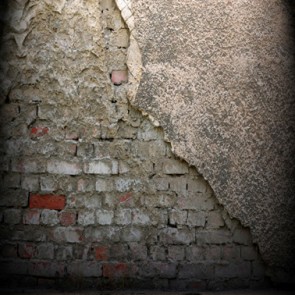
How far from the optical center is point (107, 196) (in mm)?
2094

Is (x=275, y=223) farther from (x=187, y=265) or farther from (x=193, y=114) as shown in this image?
(x=193, y=114)

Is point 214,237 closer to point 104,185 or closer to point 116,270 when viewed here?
point 116,270

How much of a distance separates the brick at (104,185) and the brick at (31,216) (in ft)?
1.22

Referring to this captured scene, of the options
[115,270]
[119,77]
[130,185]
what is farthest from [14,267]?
[119,77]

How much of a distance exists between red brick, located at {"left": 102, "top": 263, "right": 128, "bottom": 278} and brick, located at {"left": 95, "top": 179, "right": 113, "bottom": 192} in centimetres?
43

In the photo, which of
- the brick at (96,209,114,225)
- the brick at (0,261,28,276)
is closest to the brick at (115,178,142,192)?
the brick at (96,209,114,225)

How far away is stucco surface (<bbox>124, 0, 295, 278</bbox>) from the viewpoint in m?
2.06

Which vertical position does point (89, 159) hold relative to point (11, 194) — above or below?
above

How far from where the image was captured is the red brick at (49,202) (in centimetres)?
209

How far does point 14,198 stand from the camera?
2.10m

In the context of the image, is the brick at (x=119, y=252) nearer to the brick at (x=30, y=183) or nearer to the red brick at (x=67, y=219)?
the red brick at (x=67, y=219)

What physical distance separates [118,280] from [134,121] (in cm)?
91

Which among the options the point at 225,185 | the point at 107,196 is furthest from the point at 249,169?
the point at 107,196

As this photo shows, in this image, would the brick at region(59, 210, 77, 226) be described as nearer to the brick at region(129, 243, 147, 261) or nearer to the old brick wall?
the old brick wall
